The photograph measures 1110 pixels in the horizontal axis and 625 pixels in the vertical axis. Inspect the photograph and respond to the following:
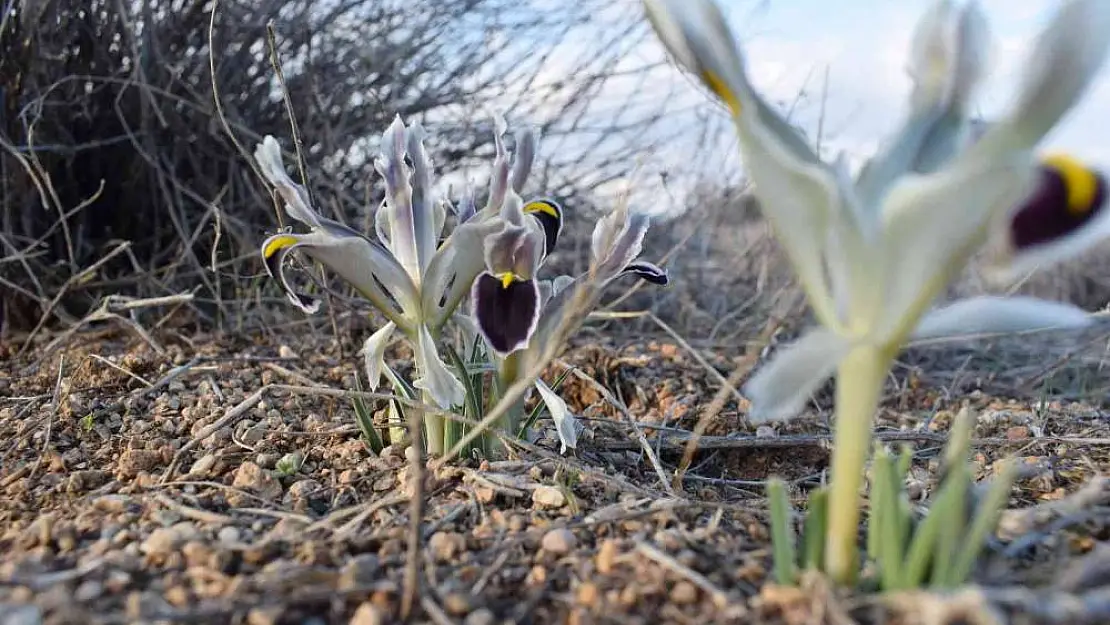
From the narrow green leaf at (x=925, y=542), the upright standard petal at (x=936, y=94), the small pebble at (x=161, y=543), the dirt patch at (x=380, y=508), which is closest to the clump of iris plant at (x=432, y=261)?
the dirt patch at (x=380, y=508)

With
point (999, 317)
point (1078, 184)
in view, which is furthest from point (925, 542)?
point (1078, 184)

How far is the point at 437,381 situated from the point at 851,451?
75 centimetres

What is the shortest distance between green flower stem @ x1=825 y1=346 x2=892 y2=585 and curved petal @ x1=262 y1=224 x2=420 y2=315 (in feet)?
2.73

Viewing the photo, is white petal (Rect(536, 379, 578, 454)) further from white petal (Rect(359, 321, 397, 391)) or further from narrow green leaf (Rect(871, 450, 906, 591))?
narrow green leaf (Rect(871, 450, 906, 591))

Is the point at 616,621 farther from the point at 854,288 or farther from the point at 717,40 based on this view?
the point at 717,40

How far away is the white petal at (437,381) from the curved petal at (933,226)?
77 centimetres

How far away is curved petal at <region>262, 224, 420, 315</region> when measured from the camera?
1.45m

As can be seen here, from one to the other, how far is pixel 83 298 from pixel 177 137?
2.16ft

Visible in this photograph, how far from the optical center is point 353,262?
1487 mm

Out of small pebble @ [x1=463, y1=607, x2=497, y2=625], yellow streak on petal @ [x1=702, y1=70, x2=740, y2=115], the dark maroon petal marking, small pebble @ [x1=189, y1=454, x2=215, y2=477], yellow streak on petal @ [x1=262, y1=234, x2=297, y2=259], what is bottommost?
small pebble @ [x1=463, y1=607, x2=497, y2=625]

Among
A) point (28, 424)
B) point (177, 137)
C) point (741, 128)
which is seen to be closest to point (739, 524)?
point (741, 128)

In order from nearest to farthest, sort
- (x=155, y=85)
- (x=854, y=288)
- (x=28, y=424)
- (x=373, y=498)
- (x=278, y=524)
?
1. (x=854, y=288)
2. (x=278, y=524)
3. (x=373, y=498)
4. (x=28, y=424)
5. (x=155, y=85)

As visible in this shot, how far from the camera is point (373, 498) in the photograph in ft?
4.59

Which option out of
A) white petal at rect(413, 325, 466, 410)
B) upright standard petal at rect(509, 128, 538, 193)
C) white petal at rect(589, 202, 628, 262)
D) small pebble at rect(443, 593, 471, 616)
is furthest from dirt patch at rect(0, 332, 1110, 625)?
upright standard petal at rect(509, 128, 538, 193)
